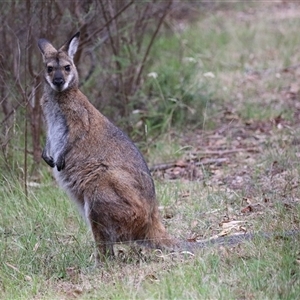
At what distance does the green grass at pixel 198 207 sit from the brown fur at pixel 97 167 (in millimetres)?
205

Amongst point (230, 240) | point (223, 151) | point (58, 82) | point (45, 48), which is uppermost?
point (45, 48)

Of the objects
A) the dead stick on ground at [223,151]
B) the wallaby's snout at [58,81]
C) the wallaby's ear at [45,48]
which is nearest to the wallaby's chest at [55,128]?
the wallaby's snout at [58,81]

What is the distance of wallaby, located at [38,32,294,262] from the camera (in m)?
5.45

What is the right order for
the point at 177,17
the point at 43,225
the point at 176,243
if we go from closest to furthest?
1. the point at 176,243
2. the point at 43,225
3. the point at 177,17

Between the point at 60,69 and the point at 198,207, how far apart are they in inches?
63.7

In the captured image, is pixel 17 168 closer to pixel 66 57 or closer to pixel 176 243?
pixel 66 57

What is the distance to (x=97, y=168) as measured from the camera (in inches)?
223

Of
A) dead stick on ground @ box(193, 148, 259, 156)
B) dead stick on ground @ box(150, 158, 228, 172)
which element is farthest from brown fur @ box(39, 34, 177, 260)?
dead stick on ground @ box(193, 148, 259, 156)

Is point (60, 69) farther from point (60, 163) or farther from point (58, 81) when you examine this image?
point (60, 163)

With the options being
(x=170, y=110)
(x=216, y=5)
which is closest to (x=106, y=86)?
(x=170, y=110)

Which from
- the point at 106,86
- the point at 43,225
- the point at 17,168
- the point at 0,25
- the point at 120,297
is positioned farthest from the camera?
the point at 106,86

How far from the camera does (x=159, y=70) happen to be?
10273mm

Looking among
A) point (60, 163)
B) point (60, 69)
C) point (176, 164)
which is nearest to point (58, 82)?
point (60, 69)

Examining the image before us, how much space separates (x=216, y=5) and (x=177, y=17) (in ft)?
2.63
